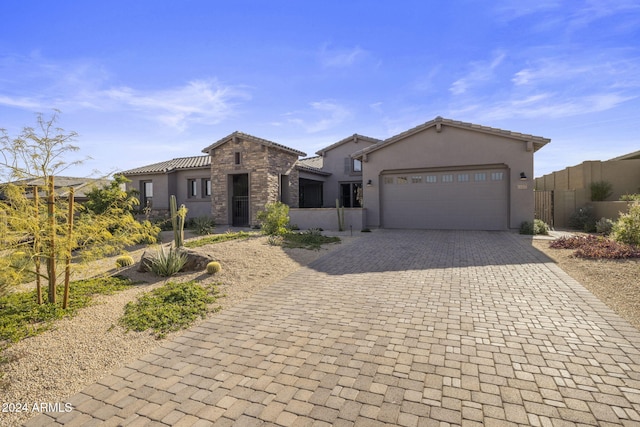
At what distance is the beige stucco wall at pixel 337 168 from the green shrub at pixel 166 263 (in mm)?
17919

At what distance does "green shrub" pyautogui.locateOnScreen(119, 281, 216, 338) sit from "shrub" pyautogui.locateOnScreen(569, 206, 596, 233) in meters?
18.5

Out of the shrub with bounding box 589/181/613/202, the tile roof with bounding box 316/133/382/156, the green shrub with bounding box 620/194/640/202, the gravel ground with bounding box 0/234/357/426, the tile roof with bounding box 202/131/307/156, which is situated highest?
the tile roof with bounding box 316/133/382/156

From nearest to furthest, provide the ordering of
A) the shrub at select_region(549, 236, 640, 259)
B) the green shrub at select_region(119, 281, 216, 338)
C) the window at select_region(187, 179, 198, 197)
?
the green shrub at select_region(119, 281, 216, 338) < the shrub at select_region(549, 236, 640, 259) < the window at select_region(187, 179, 198, 197)

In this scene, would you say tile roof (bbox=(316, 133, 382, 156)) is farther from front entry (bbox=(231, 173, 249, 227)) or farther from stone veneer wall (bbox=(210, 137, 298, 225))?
front entry (bbox=(231, 173, 249, 227))

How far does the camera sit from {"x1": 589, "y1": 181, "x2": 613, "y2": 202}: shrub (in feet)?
60.6

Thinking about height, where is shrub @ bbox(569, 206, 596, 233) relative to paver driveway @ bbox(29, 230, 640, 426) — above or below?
above

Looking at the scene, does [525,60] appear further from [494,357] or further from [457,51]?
[494,357]

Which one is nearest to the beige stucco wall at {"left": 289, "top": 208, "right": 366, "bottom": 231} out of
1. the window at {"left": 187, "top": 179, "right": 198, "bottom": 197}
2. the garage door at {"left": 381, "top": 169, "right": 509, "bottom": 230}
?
the garage door at {"left": 381, "top": 169, "right": 509, "bottom": 230}

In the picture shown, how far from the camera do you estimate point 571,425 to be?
2.49 m

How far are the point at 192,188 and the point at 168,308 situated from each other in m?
17.9

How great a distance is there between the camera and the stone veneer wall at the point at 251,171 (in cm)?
1834

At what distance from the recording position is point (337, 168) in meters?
25.3

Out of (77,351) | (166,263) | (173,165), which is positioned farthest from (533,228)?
(173,165)

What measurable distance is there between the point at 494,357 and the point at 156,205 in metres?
22.6
